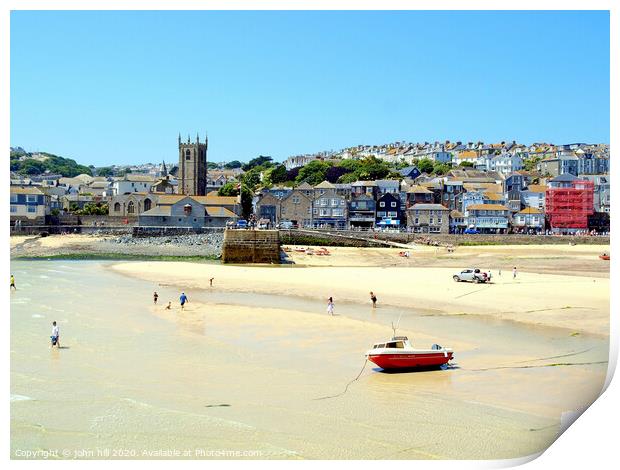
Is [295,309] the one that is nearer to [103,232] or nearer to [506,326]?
[506,326]

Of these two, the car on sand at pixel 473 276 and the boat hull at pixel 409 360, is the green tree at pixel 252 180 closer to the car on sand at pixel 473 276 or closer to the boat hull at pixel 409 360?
the car on sand at pixel 473 276

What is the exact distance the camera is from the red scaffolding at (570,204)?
202ft

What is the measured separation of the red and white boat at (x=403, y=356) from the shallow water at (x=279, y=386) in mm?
289

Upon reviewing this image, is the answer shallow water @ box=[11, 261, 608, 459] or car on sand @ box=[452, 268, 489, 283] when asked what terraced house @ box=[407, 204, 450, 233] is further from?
shallow water @ box=[11, 261, 608, 459]

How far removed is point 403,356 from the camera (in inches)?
564

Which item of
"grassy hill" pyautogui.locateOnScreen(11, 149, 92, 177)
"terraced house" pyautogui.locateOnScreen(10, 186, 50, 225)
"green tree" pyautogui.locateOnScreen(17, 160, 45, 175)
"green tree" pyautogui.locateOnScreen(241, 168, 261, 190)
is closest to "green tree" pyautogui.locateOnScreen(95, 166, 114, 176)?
"grassy hill" pyautogui.locateOnScreen(11, 149, 92, 177)

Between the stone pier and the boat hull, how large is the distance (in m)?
26.4

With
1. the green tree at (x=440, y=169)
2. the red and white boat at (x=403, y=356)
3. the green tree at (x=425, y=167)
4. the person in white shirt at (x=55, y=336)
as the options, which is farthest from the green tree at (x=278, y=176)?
the red and white boat at (x=403, y=356)

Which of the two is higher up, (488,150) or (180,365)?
(488,150)

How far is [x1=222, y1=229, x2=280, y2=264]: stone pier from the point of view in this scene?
133 feet

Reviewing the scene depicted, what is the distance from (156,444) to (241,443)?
4.07ft

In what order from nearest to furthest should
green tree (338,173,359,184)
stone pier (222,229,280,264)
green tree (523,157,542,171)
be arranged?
stone pier (222,229,280,264), green tree (338,173,359,184), green tree (523,157,542,171)
